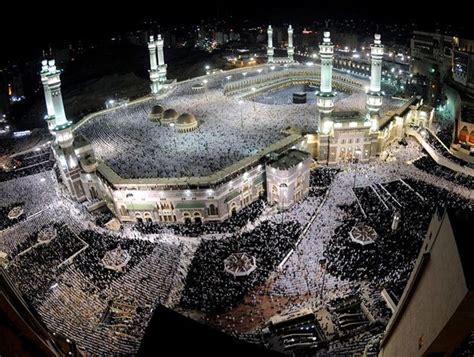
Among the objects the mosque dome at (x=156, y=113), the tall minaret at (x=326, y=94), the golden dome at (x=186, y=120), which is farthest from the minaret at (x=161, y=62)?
the tall minaret at (x=326, y=94)

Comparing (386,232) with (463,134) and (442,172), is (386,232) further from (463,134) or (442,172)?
(463,134)

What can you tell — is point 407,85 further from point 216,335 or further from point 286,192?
point 216,335

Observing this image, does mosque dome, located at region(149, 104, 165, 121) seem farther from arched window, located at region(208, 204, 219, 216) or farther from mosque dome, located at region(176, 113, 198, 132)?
arched window, located at region(208, 204, 219, 216)

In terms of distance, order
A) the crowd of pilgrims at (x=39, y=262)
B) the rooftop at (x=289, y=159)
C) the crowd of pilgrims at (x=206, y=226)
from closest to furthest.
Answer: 1. the crowd of pilgrims at (x=39, y=262)
2. the crowd of pilgrims at (x=206, y=226)
3. the rooftop at (x=289, y=159)

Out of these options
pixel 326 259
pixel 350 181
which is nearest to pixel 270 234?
pixel 326 259

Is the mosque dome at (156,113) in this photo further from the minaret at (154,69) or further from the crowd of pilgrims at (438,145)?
the crowd of pilgrims at (438,145)

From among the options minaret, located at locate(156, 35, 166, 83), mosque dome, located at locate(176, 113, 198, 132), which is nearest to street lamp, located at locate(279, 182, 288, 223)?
mosque dome, located at locate(176, 113, 198, 132)
